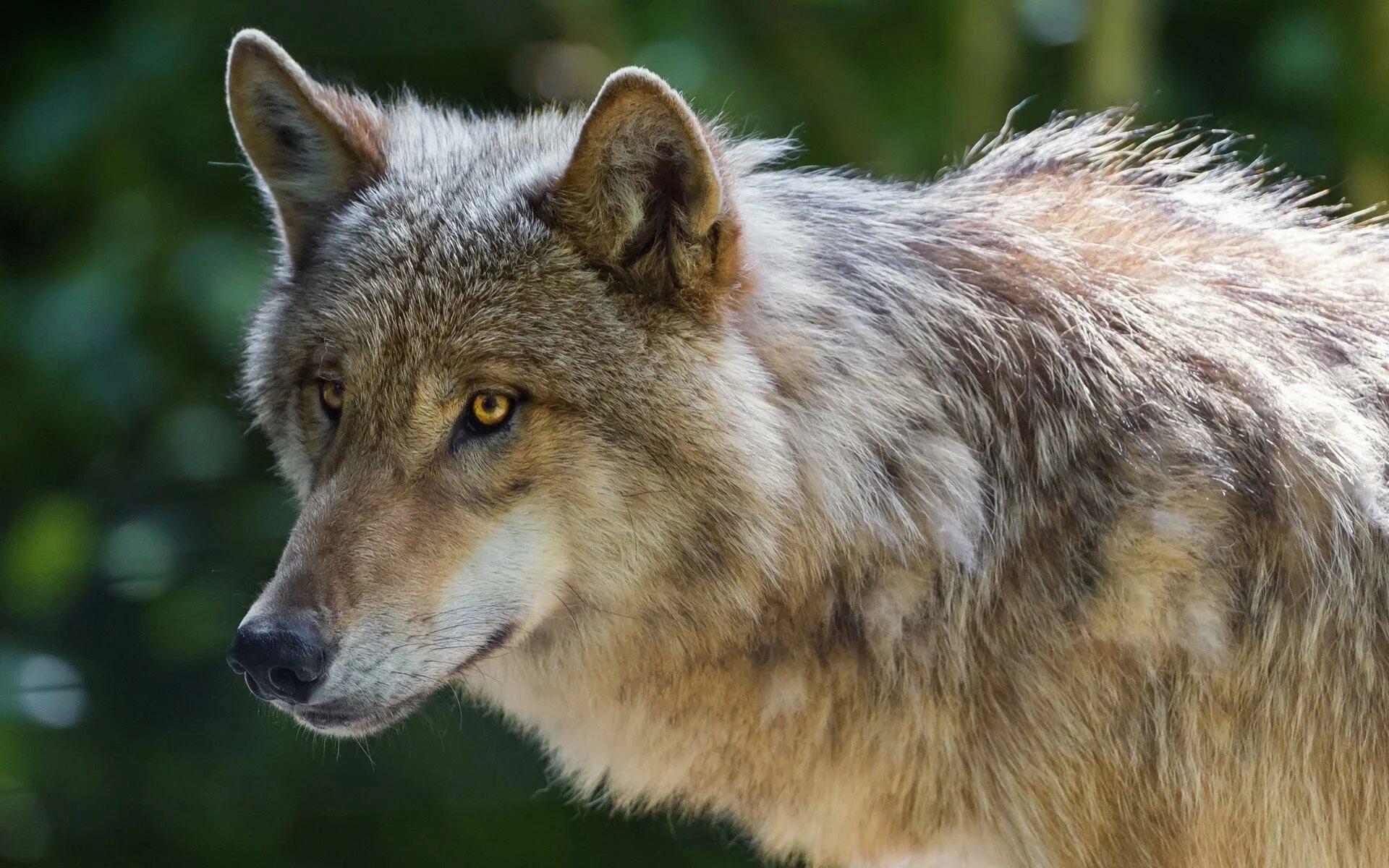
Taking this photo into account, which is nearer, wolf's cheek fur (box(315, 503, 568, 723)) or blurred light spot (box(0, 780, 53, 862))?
Result: wolf's cheek fur (box(315, 503, 568, 723))

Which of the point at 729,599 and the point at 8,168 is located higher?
the point at 8,168

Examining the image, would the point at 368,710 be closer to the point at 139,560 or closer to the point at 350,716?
the point at 350,716

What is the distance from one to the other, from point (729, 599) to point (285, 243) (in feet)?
3.73

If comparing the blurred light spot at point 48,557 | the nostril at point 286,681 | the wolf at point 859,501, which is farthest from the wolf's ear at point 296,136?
the blurred light spot at point 48,557

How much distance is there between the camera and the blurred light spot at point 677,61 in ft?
15.3

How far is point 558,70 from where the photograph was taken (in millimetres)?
5281

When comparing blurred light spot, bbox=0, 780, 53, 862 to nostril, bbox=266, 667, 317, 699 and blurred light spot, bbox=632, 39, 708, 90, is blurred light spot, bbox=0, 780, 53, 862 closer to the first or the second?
blurred light spot, bbox=632, 39, 708, 90

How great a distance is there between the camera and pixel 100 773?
5418mm

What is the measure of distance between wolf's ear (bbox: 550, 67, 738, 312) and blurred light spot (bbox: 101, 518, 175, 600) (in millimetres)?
3077

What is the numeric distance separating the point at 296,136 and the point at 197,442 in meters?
2.59

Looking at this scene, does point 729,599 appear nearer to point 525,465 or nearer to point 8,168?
point 525,465

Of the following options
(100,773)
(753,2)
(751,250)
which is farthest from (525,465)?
(100,773)

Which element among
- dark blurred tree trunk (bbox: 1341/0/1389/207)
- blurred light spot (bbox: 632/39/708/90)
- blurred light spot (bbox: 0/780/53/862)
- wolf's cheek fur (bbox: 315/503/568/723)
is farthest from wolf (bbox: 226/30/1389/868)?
blurred light spot (bbox: 0/780/53/862)

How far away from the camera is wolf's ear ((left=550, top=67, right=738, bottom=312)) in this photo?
2344mm
